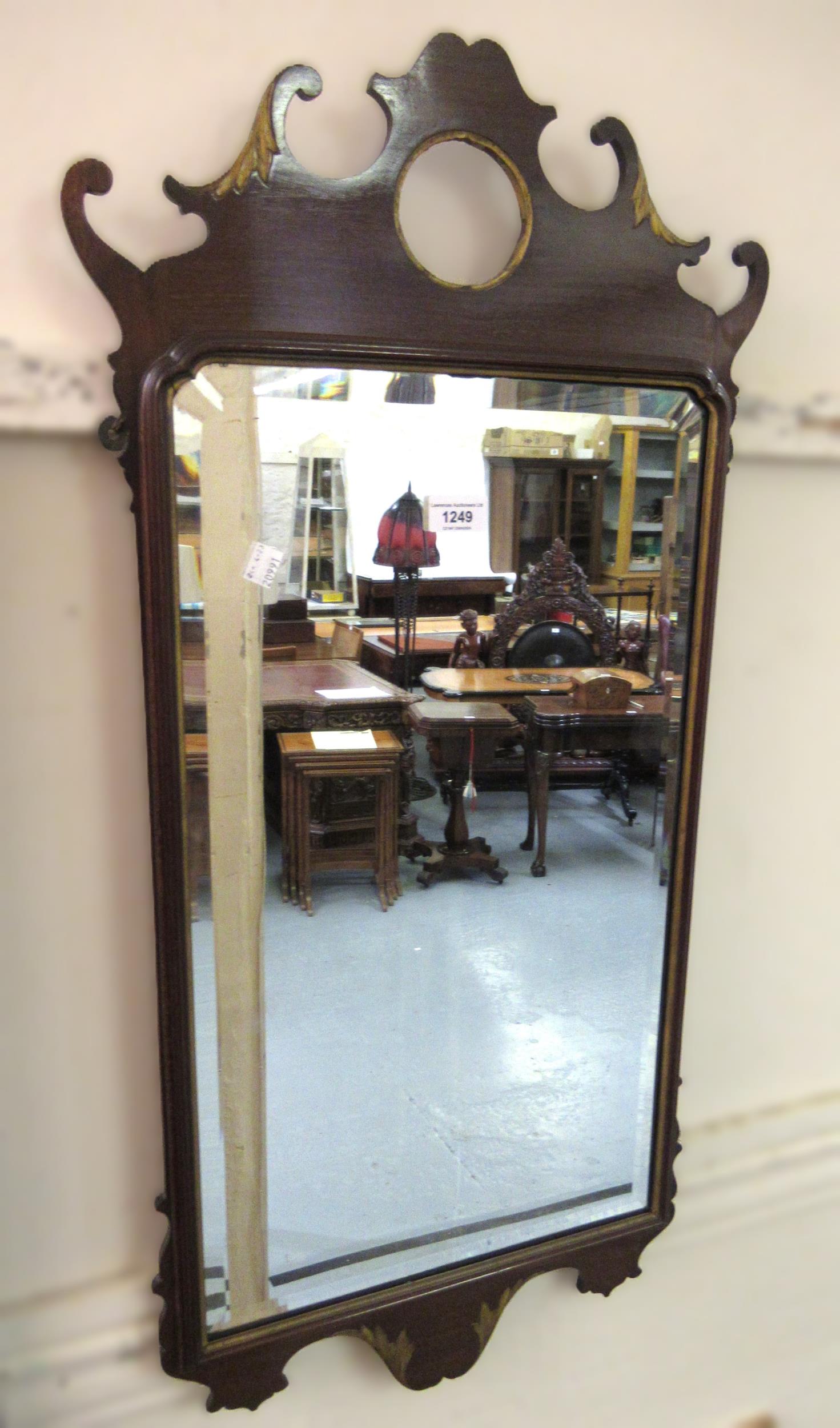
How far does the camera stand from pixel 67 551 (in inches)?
25.8

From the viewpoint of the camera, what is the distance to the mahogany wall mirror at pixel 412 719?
25.4 inches

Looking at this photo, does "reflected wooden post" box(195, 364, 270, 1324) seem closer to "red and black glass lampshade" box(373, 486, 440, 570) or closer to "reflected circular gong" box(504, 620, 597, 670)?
"red and black glass lampshade" box(373, 486, 440, 570)

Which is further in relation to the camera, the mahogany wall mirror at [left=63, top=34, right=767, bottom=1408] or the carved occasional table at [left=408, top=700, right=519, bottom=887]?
the carved occasional table at [left=408, top=700, right=519, bottom=887]

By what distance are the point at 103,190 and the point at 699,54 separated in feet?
1.52

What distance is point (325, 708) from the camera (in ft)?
2.36

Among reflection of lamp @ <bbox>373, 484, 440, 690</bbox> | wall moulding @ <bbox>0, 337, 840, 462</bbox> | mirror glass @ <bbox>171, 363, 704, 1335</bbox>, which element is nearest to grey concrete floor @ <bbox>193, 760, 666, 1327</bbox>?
mirror glass @ <bbox>171, 363, 704, 1335</bbox>

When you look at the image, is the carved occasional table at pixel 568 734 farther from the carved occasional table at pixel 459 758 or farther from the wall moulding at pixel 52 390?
the wall moulding at pixel 52 390

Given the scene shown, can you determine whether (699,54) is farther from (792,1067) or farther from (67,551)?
(792,1067)

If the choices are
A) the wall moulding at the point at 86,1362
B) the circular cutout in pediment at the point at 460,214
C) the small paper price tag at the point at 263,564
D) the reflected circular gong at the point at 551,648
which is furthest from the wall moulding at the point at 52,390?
the wall moulding at the point at 86,1362

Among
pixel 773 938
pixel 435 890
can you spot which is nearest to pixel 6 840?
pixel 435 890

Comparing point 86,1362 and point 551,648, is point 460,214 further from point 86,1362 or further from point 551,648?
point 86,1362

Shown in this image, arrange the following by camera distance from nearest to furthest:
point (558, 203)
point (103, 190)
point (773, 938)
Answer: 1. point (103, 190)
2. point (558, 203)
3. point (773, 938)

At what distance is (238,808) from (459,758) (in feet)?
0.57

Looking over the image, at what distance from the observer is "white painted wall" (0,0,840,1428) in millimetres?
637
